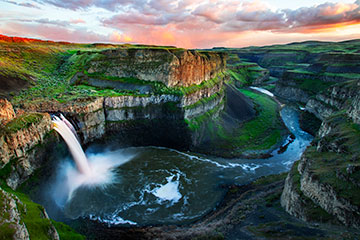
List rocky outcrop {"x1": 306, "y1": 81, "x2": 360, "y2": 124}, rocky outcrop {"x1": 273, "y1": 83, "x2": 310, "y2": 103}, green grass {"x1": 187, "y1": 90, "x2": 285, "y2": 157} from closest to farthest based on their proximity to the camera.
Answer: green grass {"x1": 187, "y1": 90, "x2": 285, "y2": 157}, rocky outcrop {"x1": 306, "y1": 81, "x2": 360, "y2": 124}, rocky outcrop {"x1": 273, "y1": 83, "x2": 310, "y2": 103}

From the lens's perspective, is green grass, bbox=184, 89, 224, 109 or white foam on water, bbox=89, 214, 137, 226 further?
green grass, bbox=184, 89, 224, 109

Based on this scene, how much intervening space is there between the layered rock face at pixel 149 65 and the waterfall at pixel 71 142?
2369cm

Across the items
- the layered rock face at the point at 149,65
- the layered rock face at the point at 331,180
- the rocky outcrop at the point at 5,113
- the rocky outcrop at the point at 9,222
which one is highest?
the layered rock face at the point at 149,65

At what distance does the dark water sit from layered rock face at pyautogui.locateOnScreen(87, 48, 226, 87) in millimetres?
19512

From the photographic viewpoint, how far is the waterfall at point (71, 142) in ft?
116

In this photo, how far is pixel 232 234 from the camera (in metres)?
21.2

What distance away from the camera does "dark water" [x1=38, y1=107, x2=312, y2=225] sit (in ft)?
96.4

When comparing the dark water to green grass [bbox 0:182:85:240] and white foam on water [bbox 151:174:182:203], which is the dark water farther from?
green grass [bbox 0:182:85:240]

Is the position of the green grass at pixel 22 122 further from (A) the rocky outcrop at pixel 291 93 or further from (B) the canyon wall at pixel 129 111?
(A) the rocky outcrop at pixel 291 93

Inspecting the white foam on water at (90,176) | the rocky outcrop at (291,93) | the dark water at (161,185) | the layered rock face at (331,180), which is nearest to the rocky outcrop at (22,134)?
the white foam on water at (90,176)

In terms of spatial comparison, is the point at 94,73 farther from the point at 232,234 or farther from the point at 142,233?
the point at 232,234

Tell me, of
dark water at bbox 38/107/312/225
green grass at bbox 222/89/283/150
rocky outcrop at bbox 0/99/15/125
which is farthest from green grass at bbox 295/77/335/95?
rocky outcrop at bbox 0/99/15/125

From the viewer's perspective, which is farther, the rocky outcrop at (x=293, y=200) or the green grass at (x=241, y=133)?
the green grass at (x=241, y=133)

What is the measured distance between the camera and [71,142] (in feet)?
119
